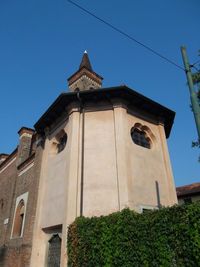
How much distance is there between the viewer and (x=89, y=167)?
9773 millimetres

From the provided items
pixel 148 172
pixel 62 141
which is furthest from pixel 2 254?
pixel 148 172

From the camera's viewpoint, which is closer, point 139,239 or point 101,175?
point 139,239

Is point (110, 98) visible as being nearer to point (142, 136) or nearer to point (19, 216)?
point (142, 136)

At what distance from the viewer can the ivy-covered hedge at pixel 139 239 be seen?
5421 mm

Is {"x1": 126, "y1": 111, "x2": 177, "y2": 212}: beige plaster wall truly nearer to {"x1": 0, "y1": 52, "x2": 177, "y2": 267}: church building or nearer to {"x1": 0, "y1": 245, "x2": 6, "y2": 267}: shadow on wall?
{"x1": 0, "y1": 52, "x2": 177, "y2": 267}: church building

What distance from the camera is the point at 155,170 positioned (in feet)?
34.6

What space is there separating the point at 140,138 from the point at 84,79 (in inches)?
796

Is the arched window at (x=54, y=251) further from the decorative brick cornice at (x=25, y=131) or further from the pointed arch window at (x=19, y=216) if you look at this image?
the decorative brick cornice at (x=25, y=131)

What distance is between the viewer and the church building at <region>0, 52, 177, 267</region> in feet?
30.0

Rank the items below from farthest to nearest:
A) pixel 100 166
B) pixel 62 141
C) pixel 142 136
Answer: pixel 62 141
pixel 142 136
pixel 100 166

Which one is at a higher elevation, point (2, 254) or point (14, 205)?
point (14, 205)

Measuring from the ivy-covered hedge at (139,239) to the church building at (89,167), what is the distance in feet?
3.57

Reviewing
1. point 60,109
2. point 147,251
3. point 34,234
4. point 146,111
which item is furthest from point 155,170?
point 34,234

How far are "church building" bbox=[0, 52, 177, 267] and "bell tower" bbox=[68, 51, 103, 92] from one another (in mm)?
17501
